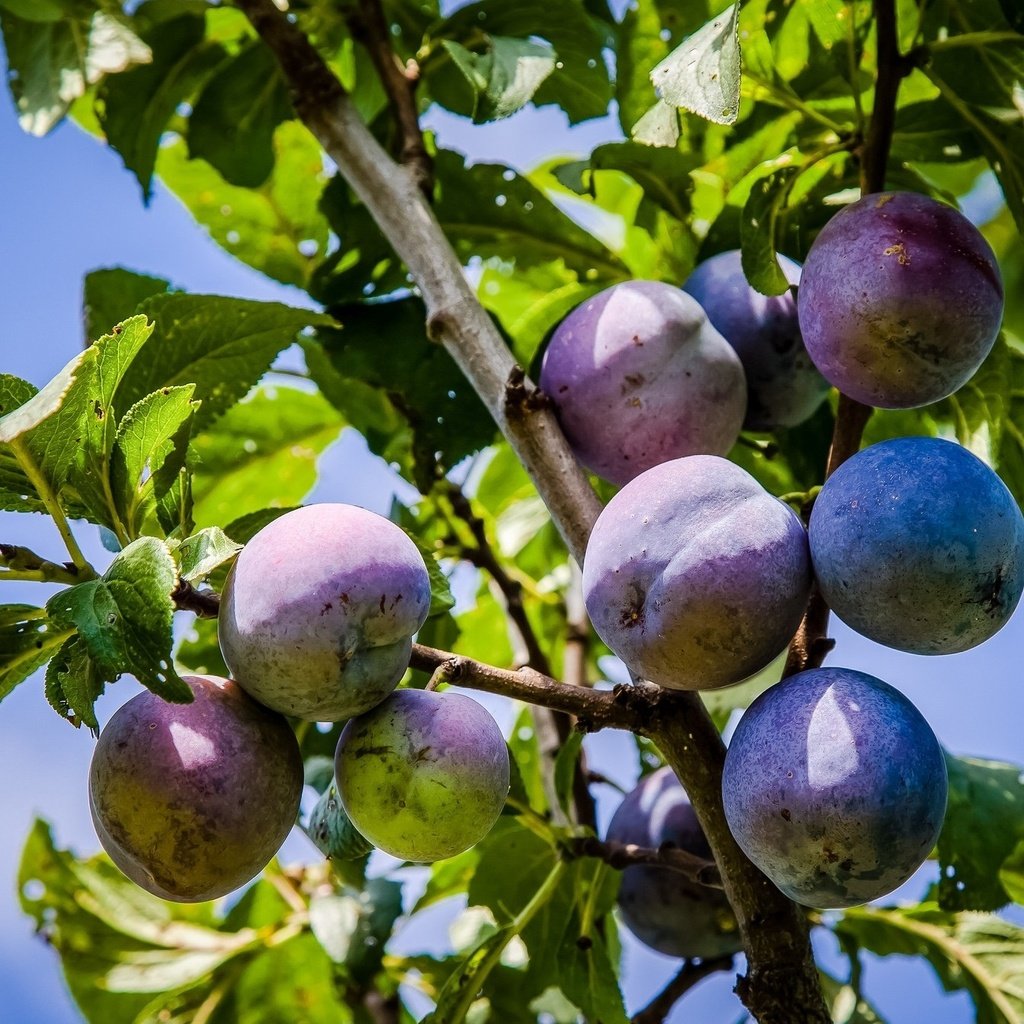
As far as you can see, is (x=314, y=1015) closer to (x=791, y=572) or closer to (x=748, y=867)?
(x=748, y=867)

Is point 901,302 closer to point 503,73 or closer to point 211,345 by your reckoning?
point 503,73

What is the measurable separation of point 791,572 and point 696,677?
0.38 ft

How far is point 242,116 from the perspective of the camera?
6.02 ft

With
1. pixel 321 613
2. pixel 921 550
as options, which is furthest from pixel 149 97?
pixel 921 550

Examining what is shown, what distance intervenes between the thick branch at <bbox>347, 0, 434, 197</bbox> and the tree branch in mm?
1037

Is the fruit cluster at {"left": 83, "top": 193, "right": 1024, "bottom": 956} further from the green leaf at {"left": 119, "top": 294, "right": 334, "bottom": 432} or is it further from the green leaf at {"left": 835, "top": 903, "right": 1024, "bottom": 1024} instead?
the green leaf at {"left": 835, "top": 903, "right": 1024, "bottom": 1024}

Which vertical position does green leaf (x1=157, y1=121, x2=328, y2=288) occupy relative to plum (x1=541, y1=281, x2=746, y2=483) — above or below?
above

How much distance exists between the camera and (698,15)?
1.58 metres

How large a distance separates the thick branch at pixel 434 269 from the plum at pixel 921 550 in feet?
0.84

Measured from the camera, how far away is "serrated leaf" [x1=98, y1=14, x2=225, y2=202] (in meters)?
1.75

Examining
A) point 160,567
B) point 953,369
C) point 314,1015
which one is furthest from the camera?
point 314,1015

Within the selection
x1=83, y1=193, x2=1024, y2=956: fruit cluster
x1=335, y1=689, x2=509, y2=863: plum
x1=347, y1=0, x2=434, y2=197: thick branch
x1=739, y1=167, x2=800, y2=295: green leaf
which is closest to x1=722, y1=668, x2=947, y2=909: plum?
x1=83, y1=193, x2=1024, y2=956: fruit cluster

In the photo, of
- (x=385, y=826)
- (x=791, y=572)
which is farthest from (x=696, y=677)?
(x=385, y=826)

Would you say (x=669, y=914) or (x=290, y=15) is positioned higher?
(x=290, y=15)
